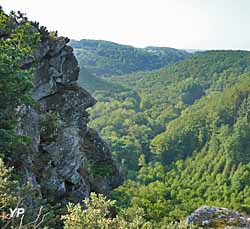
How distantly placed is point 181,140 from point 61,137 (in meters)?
91.0

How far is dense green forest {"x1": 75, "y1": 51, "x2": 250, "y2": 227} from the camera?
267ft

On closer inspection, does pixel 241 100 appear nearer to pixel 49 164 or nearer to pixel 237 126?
pixel 237 126

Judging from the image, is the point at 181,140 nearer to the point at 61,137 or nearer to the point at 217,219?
the point at 61,137

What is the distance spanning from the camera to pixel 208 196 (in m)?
79.1

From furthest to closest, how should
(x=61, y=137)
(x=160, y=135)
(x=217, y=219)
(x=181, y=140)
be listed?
(x=160, y=135), (x=181, y=140), (x=61, y=137), (x=217, y=219)

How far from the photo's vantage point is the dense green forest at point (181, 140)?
267ft

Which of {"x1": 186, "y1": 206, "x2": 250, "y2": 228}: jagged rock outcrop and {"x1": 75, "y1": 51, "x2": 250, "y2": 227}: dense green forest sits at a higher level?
{"x1": 186, "y1": 206, "x2": 250, "y2": 228}: jagged rock outcrop

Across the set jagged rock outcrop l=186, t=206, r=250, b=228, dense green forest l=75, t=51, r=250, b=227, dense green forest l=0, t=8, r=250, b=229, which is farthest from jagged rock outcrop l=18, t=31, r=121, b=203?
dense green forest l=75, t=51, r=250, b=227

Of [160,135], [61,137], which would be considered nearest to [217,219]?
[61,137]

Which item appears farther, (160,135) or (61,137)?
(160,135)

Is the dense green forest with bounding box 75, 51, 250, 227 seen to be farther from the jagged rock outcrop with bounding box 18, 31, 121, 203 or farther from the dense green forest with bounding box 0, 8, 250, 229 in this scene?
the jagged rock outcrop with bounding box 18, 31, 121, 203

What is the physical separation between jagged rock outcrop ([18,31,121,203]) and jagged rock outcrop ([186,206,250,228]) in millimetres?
4709

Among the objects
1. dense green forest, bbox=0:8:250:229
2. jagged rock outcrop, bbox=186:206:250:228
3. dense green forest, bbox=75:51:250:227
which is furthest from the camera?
dense green forest, bbox=75:51:250:227

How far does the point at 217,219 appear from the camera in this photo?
992 centimetres
